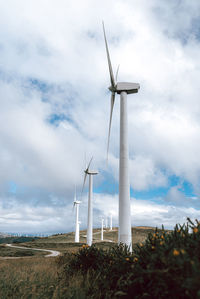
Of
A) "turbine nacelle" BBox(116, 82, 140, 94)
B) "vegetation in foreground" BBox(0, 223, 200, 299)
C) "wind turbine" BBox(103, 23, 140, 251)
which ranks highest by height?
"turbine nacelle" BBox(116, 82, 140, 94)

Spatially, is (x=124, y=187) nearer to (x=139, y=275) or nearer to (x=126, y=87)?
(x=126, y=87)

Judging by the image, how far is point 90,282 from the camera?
30.2 feet

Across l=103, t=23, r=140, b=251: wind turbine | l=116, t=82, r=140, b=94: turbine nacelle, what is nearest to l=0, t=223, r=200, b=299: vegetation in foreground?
l=103, t=23, r=140, b=251: wind turbine

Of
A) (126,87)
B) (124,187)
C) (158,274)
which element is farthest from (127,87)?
(158,274)

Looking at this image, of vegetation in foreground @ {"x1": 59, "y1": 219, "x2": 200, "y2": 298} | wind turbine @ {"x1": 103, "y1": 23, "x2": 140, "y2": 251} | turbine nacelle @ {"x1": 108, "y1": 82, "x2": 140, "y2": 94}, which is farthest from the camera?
turbine nacelle @ {"x1": 108, "y1": 82, "x2": 140, "y2": 94}

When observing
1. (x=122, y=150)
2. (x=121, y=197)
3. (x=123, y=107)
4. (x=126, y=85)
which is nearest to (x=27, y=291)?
(x=121, y=197)

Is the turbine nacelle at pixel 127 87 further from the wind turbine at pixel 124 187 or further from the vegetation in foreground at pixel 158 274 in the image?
the vegetation in foreground at pixel 158 274

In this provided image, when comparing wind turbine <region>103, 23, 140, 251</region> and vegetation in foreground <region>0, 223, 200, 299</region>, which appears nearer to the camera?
vegetation in foreground <region>0, 223, 200, 299</region>

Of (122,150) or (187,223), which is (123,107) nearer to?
(122,150)

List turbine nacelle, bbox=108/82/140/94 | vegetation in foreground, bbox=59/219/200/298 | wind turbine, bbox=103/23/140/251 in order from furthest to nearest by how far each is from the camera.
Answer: turbine nacelle, bbox=108/82/140/94, wind turbine, bbox=103/23/140/251, vegetation in foreground, bbox=59/219/200/298

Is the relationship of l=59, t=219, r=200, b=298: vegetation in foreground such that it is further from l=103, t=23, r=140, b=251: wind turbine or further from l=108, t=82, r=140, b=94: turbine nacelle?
l=108, t=82, r=140, b=94: turbine nacelle

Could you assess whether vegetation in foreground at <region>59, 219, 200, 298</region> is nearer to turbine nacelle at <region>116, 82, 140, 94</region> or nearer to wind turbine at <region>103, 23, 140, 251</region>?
wind turbine at <region>103, 23, 140, 251</region>

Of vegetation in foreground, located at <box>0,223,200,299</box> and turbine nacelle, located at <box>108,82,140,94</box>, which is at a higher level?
turbine nacelle, located at <box>108,82,140,94</box>

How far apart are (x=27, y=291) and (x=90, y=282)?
2.25 m
